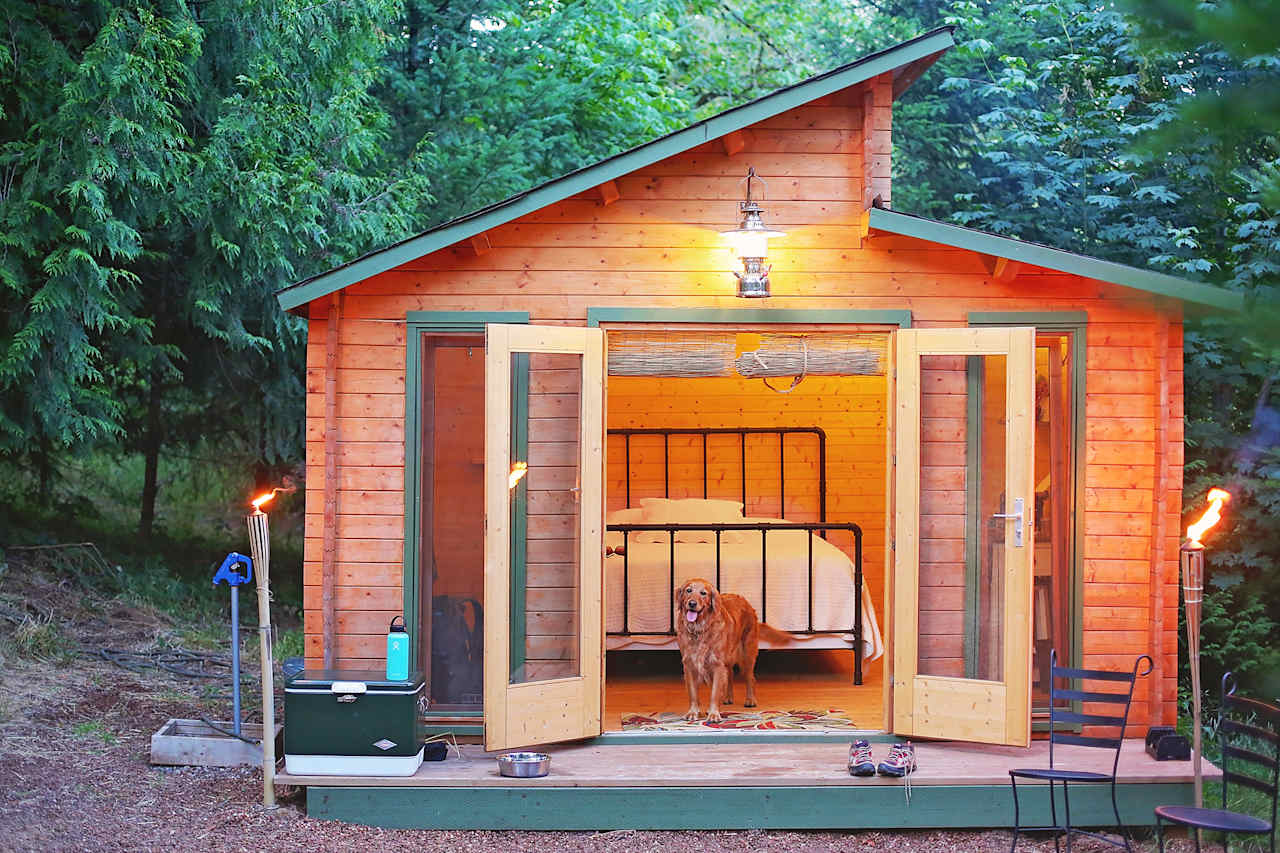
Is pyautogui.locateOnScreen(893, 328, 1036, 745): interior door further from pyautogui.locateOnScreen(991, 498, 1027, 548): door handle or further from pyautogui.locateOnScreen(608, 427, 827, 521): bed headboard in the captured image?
pyautogui.locateOnScreen(608, 427, 827, 521): bed headboard

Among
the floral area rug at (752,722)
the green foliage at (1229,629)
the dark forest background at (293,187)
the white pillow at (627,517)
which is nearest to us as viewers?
the floral area rug at (752,722)

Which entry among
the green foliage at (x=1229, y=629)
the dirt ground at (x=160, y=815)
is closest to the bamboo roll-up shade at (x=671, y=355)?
the dirt ground at (x=160, y=815)

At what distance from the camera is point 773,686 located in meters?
8.09

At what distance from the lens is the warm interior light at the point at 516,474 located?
20.1 ft

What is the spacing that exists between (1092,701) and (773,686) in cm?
265

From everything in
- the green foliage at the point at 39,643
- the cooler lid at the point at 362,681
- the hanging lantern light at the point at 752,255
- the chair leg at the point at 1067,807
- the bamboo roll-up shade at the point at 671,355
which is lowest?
the chair leg at the point at 1067,807

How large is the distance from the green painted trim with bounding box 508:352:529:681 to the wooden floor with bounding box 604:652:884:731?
0.85 meters

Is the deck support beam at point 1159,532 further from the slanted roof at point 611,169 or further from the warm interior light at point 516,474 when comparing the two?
the warm interior light at point 516,474

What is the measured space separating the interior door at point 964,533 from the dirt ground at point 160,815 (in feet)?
2.24

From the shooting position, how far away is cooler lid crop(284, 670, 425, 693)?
5781 mm

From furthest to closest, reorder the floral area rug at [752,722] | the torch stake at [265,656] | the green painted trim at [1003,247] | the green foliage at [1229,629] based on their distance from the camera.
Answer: the green foliage at [1229,629] → the floral area rug at [752,722] → the green painted trim at [1003,247] → the torch stake at [265,656]

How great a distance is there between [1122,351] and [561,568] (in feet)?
9.92

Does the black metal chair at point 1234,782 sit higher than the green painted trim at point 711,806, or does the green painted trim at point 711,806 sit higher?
the black metal chair at point 1234,782

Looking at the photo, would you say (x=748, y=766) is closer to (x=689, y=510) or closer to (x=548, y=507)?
(x=548, y=507)
